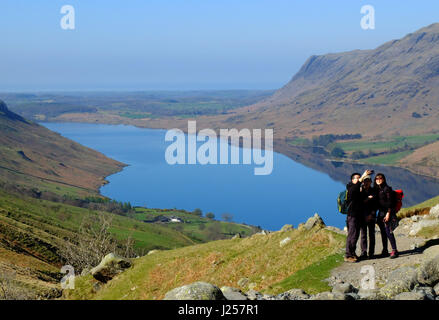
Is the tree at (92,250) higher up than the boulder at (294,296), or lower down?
lower down

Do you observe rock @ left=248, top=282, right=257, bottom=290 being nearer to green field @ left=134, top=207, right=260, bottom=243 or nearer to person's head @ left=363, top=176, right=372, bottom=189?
person's head @ left=363, top=176, right=372, bottom=189

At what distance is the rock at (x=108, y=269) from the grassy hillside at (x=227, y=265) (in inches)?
17.4

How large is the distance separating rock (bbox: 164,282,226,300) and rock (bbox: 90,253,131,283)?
13.0m

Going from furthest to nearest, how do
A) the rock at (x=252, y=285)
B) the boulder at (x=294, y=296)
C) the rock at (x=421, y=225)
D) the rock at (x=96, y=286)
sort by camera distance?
the rock at (x=96, y=286)
the rock at (x=421, y=225)
the rock at (x=252, y=285)
the boulder at (x=294, y=296)

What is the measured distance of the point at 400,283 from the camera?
552 inches

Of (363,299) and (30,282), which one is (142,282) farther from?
(30,282)

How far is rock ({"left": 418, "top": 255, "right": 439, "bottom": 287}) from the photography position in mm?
14672

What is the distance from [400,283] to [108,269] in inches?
636

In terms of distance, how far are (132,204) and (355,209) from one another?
160 meters

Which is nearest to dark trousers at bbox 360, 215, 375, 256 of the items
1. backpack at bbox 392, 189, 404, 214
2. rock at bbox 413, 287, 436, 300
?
backpack at bbox 392, 189, 404, 214

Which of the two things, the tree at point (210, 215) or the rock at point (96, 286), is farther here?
the tree at point (210, 215)

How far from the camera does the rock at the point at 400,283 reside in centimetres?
1371

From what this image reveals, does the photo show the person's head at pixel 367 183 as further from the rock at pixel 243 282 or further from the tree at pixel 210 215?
the tree at pixel 210 215

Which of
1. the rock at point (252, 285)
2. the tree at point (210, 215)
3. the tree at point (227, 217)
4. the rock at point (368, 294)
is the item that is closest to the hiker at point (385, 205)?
the rock at point (368, 294)
